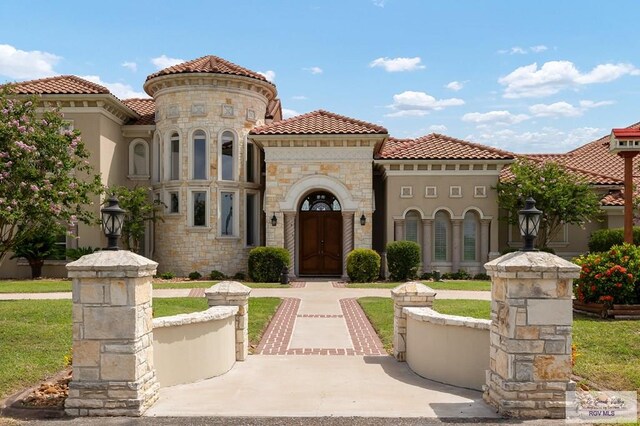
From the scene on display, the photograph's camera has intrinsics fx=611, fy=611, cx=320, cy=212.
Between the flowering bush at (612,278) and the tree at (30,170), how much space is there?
37.9 ft

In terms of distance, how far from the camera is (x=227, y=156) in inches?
923

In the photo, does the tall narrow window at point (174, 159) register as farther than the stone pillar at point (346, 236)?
Yes

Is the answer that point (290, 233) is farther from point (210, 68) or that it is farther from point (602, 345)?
point (602, 345)

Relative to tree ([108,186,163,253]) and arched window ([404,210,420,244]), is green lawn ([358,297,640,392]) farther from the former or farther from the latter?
tree ([108,186,163,253])

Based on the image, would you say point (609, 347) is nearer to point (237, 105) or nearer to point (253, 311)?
point (253, 311)

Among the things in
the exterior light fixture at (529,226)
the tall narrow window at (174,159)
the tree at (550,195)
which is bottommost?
the exterior light fixture at (529,226)

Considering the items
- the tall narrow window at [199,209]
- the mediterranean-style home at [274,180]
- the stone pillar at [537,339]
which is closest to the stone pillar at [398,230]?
the mediterranean-style home at [274,180]

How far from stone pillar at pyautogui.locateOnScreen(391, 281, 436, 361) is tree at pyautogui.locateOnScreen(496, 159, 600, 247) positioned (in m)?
12.8

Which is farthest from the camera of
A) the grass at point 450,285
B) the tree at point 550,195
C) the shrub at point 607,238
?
the tree at point 550,195

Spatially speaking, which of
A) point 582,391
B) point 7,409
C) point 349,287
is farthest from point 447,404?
point 349,287

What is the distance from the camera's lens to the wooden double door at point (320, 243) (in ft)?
77.6

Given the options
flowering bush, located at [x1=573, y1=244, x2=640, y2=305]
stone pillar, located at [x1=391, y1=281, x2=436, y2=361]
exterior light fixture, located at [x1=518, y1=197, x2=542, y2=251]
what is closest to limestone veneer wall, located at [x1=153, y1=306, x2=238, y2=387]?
stone pillar, located at [x1=391, y1=281, x2=436, y2=361]

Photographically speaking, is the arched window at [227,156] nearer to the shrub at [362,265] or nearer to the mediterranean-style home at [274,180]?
the mediterranean-style home at [274,180]

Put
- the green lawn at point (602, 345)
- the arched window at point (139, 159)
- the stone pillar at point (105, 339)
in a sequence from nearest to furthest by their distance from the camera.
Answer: the stone pillar at point (105, 339), the green lawn at point (602, 345), the arched window at point (139, 159)
